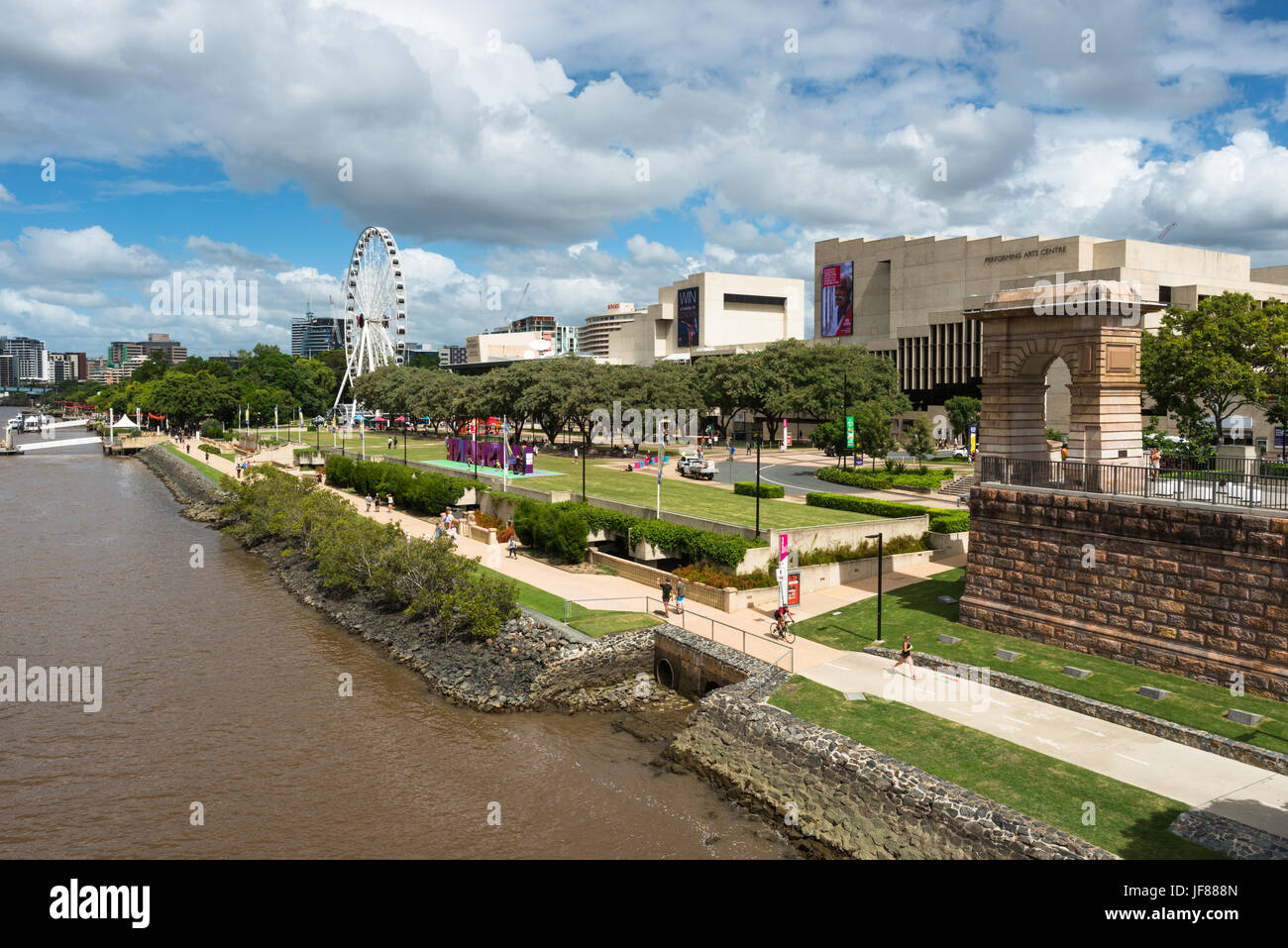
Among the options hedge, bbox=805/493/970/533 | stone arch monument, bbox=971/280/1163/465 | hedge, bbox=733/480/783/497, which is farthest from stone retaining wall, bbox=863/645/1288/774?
hedge, bbox=733/480/783/497

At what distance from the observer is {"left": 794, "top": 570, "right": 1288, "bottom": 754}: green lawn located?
750 inches

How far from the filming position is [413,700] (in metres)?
27.3

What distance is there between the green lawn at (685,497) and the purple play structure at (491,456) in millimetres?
2617

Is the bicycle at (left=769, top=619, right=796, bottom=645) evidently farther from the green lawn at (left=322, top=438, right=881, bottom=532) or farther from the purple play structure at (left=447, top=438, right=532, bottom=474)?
the purple play structure at (left=447, top=438, right=532, bottom=474)

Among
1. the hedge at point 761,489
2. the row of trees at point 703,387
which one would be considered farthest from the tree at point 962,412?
the hedge at point 761,489

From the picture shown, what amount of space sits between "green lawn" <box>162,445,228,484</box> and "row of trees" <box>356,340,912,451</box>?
22.5 meters

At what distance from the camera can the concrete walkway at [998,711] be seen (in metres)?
16.5

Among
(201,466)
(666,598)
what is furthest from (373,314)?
(666,598)

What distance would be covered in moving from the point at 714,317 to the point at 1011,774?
122119 millimetres

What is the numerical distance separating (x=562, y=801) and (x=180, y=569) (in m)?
33.9

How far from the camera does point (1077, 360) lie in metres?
Result: 24.8

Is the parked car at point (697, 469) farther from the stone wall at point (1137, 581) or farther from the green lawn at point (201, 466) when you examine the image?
the green lawn at point (201, 466)
